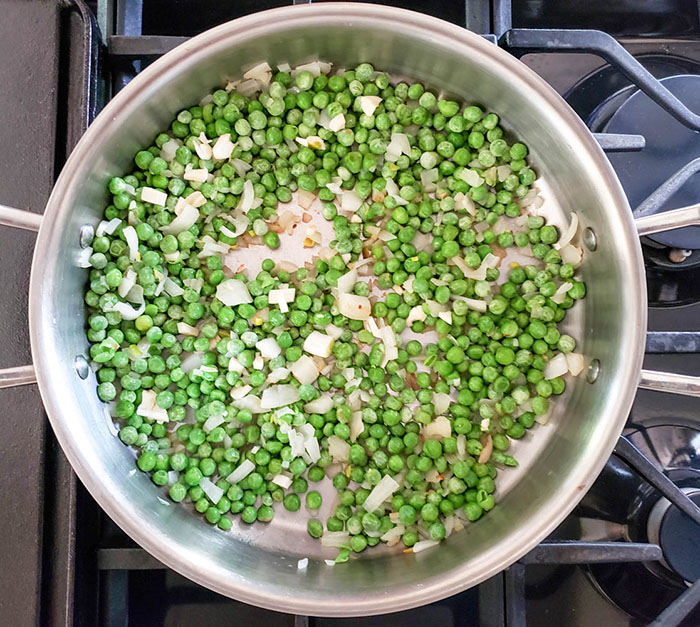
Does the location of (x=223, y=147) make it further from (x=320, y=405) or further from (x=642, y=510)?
(x=642, y=510)

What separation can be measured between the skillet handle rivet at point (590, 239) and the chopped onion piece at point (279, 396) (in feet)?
2.37

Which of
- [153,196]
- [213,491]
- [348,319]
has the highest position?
[153,196]

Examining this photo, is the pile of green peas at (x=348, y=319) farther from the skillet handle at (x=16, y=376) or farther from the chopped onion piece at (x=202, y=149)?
the skillet handle at (x=16, y=376)

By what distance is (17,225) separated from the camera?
1.25 m

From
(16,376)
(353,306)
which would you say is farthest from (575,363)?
(16,376)

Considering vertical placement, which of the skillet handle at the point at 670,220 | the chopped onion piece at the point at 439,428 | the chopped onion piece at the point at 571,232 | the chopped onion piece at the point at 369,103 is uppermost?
the chopped onion piece at the point at 369,103

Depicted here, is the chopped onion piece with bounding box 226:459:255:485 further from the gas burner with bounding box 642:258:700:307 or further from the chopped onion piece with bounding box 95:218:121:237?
the gas burner with bounding box 642:258:700:307

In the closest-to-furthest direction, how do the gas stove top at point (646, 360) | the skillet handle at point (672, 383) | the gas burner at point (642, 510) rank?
1. the skillet handle at point (672, 383)
2. the gas stove top at point (646, 360)
3. the gas burner at point (642, 510)

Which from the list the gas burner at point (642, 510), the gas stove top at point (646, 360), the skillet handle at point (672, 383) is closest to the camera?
the skillet handle at point (672, 383)

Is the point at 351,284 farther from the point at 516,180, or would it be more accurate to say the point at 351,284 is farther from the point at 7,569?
the point at 7,569

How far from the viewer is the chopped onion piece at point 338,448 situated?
1.56 meters

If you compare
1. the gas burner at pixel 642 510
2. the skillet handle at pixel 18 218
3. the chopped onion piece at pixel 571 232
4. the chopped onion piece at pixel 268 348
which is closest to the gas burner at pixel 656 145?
the chopped onion piece at pixel 571 232

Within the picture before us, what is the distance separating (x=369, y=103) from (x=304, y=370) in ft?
2.06

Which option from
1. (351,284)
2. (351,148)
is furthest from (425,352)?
(351,148)
